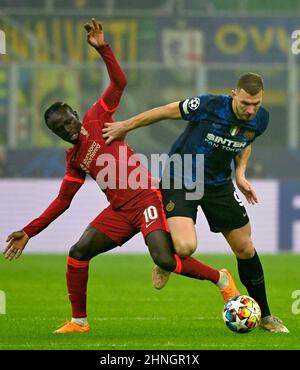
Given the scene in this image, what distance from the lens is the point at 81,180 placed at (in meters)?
9.45

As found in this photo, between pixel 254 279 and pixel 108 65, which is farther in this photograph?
pixel 254 279

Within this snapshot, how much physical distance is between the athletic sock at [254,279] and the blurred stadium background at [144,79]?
9923mm

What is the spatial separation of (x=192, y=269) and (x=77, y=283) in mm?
1019

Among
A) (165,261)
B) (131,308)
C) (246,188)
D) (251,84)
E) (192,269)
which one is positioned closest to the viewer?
(251,84)

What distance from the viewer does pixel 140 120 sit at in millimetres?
9125

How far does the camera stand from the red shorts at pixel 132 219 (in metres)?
9.31

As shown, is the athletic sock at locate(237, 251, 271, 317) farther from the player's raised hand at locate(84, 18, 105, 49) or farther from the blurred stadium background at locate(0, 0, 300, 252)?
the blurred stadium background at locate(0, 0, 300, 252)

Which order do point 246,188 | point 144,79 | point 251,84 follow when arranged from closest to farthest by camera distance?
1. point 251,84
2. point 246,188
3. point 144,79

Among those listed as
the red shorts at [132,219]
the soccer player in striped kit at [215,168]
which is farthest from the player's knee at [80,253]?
the soccer player in striped kit at [215,168]

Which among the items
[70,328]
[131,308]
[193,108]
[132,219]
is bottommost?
[131,308]

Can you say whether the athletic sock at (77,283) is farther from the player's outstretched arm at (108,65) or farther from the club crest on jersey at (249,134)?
the club crest on jersey at (249,134)

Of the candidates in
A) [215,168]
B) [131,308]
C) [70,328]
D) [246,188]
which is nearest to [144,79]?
[131,308]

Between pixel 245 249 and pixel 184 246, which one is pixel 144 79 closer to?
pixel 245 249
